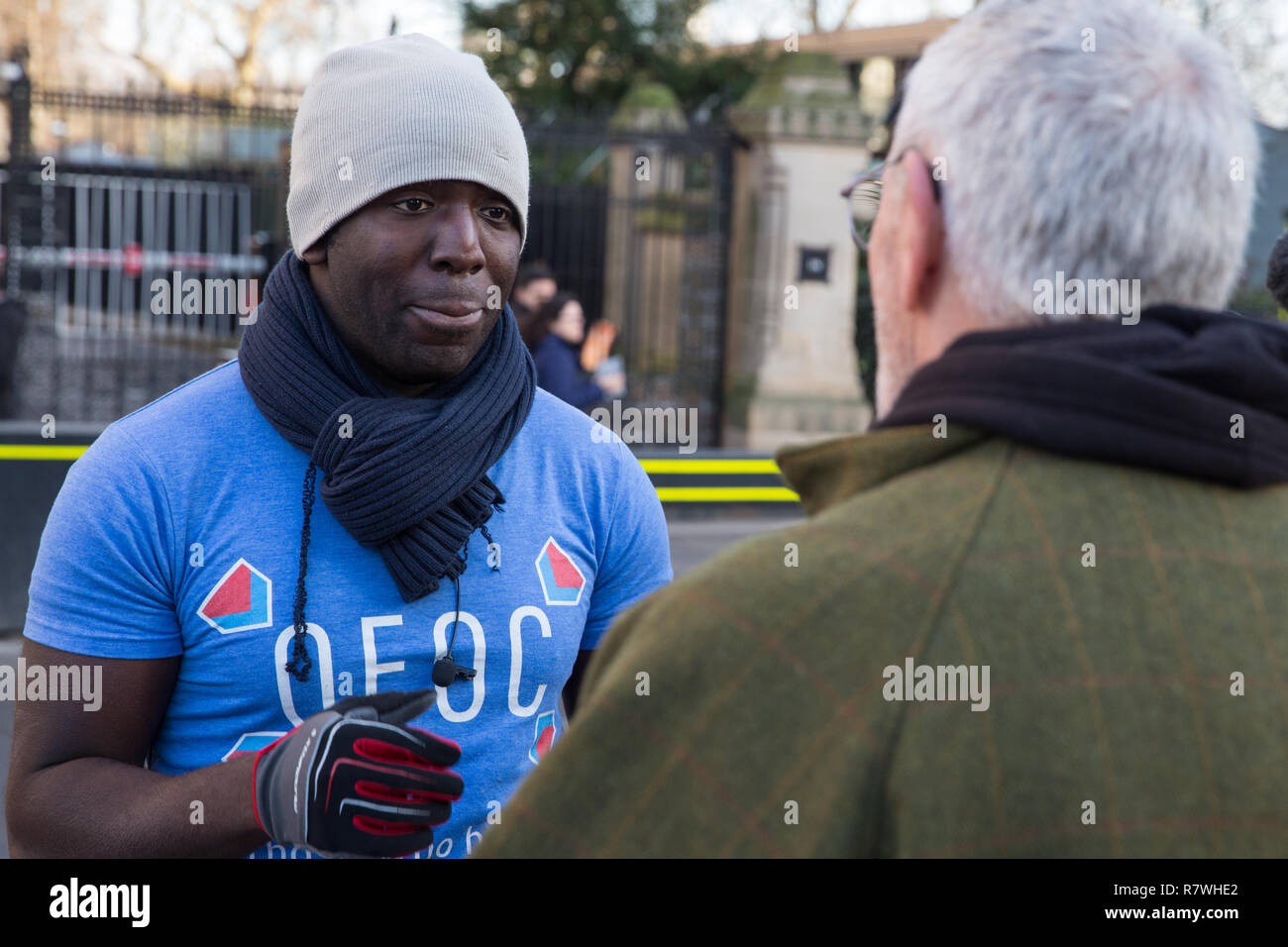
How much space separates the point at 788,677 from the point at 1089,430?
30cm

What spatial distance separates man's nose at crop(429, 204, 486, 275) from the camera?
6.63 ft

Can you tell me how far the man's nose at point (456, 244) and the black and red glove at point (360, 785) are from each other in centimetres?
70

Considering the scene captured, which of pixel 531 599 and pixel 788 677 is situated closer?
pixel 788 677

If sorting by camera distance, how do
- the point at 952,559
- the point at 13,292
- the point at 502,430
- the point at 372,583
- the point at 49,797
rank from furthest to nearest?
the point at 13,292 < the point at 502,430 < the point at 372,583 < the point at 49,797 < the point at 952,559

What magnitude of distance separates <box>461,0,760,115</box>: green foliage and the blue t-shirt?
59.3 feet

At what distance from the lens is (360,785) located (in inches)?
63.0

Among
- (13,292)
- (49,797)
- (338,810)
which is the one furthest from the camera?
(13,292)

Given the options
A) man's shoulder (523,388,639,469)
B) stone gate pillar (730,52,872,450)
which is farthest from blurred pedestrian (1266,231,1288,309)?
stone gate pillar (730,52,872,450)

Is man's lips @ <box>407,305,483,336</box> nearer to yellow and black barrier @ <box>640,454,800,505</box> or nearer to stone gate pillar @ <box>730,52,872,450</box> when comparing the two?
yellow and black barrier @ <box>640,454,800,505</box>

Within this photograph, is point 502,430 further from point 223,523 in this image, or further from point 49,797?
point 49,797

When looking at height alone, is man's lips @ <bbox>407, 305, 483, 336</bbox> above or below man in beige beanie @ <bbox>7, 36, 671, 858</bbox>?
above

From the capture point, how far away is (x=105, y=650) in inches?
70.5
